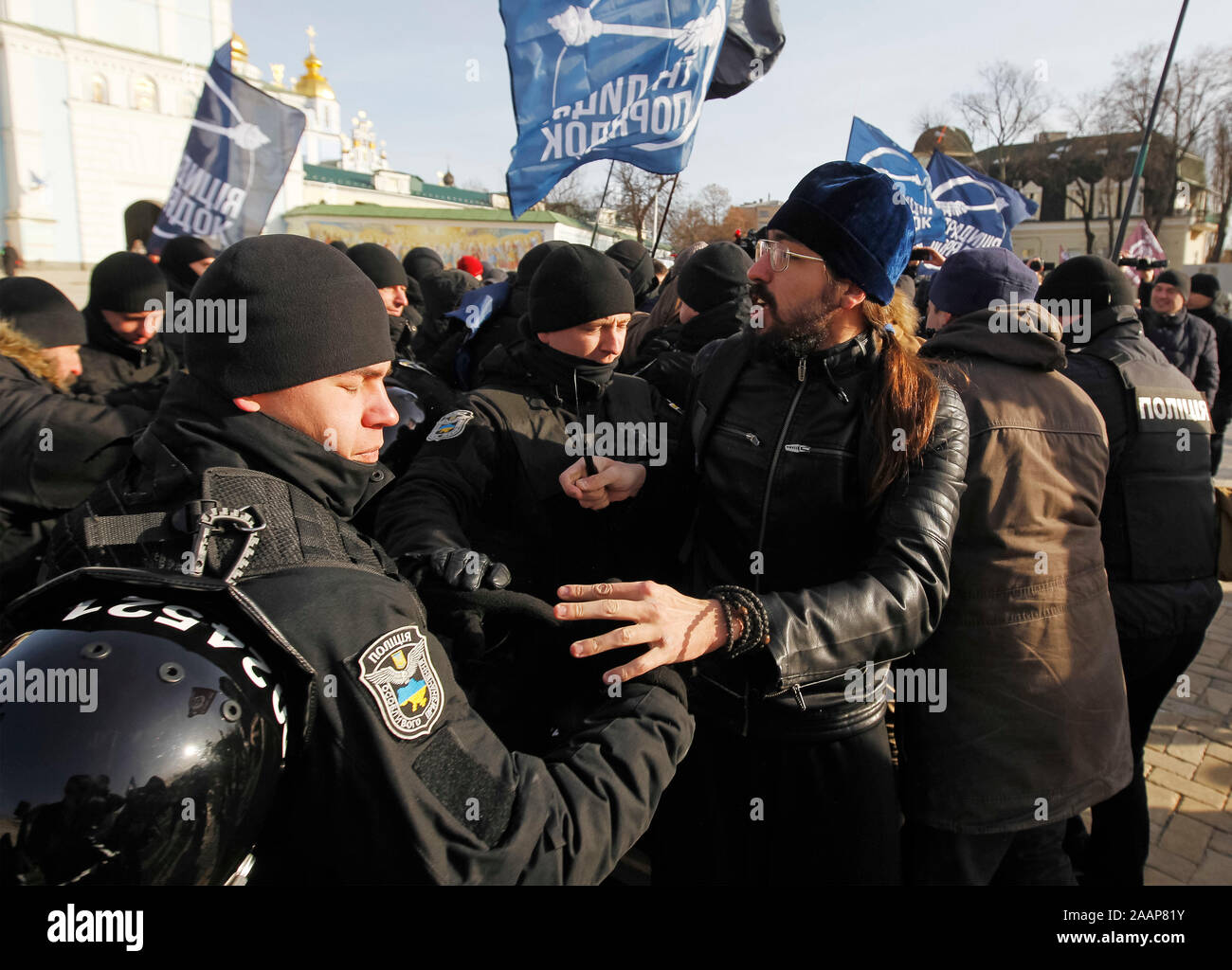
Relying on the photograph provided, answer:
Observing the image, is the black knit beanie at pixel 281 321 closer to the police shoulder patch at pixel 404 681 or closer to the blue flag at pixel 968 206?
the police shoulder patch at pixel 404 681

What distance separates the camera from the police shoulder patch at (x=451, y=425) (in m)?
2.44

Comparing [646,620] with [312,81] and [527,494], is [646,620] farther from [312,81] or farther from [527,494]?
[312,81]

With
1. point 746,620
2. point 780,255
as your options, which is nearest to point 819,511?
point 746,620

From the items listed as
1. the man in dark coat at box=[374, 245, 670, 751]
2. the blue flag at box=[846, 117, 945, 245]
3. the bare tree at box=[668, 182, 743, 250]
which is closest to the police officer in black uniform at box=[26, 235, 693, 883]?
the man in dark coat at box=[374, 245, 670, 751]

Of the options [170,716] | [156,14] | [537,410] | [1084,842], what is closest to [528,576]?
[537,410]

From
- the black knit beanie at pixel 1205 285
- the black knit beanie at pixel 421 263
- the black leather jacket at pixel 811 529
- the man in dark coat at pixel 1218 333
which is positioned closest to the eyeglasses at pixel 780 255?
the black leather jacket at pixel 811 529

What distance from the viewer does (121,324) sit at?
3.93 meters

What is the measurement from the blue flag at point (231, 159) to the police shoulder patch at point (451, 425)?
4542 millimetres

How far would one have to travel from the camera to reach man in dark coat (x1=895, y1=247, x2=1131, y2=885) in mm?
2072

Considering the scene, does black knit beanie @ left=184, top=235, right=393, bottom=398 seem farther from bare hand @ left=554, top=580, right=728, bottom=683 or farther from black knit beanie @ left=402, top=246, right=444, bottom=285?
black knit beanie @ left=402, top=246, right=444, bottom=285

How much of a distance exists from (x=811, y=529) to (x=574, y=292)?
3.93 feet

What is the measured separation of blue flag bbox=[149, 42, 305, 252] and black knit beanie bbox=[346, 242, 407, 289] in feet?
5.78

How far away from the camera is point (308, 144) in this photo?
2151 inches

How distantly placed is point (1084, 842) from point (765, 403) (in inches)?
96.6
